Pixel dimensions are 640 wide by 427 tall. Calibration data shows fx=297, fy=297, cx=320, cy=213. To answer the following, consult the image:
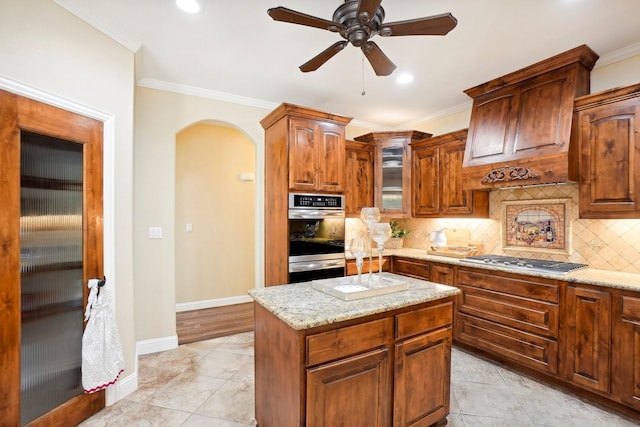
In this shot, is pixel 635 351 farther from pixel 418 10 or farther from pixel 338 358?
pixel 418 10

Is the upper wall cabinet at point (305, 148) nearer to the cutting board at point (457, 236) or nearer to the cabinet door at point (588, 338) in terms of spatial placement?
the cutting board at point (457, 236)

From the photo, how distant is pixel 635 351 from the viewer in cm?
210

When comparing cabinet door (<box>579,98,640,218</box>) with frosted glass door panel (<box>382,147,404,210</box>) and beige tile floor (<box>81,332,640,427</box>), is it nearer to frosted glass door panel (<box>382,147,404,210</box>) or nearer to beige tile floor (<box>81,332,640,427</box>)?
beige tile floor (<box>81,332,640,427</box>)

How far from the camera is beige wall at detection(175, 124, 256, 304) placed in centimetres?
455

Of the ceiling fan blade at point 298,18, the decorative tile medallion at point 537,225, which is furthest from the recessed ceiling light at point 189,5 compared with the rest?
the decorative tile medallion at point 537,225

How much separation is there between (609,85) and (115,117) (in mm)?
4299

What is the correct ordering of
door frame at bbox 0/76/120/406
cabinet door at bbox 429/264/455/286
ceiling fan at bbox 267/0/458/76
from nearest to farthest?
ceiling fan at bbox 267/0/458/76
door frame at bbox 0/76/120/406
cabinet door at bbox 429/264/455/286

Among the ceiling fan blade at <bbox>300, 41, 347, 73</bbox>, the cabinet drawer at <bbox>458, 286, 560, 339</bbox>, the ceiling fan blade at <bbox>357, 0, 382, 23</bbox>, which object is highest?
the ceiling fan blade at <bbox>300, 41, 347, 73</bbox>

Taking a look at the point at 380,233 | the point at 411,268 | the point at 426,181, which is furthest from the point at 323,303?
the point at 426,181

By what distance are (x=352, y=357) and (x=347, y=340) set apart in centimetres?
10

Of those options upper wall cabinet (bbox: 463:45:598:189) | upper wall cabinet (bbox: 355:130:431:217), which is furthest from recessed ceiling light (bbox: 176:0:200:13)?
upper wall cabinet (bbox: 463:45:598:189)

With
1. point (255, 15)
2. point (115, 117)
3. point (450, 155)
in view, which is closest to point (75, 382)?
point (115, 117)

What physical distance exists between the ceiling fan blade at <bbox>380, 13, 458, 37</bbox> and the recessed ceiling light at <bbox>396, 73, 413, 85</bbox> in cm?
144

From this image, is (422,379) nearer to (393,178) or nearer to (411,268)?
(411,268)
